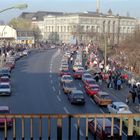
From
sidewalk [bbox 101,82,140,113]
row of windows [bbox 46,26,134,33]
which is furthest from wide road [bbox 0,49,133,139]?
row of windows [bbox 46,26,134,33]

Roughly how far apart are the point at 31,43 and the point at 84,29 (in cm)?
4268

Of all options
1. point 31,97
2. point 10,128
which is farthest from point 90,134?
point 31,97

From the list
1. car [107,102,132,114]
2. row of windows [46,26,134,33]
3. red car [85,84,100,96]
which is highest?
car [107,102,132,114]

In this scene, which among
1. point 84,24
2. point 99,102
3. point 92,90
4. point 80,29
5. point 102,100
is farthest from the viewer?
point 84,24

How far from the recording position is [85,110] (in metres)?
31.2

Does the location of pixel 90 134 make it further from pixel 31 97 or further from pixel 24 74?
pixel 24 74

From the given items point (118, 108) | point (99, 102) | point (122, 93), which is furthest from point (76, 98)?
point (122, 93)

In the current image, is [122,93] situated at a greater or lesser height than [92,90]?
lesser

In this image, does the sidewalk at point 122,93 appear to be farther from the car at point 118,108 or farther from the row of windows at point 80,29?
the row of windows at point 80,29

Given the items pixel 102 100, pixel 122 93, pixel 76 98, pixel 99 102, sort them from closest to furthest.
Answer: pixel 102 100 < pixel 99 102 < pixel 76 98 < pixel 122 93

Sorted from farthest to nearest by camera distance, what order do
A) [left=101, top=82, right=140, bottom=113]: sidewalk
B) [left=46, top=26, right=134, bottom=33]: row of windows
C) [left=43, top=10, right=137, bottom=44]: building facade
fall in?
[left=43, top=10, right=137, bottom=44]: building facade < [left=46, top=26, right=134, bottom=33]: row of windows < [left=101, top=82, right=140, bottom=113]: sidewalk

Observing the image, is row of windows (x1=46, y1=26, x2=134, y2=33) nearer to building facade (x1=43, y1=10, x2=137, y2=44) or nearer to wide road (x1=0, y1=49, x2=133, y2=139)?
building facade (x1=43, y1=10, x2=137, y2=44)

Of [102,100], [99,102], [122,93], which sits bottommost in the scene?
[122,93]

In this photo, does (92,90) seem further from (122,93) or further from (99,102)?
(99,102)
